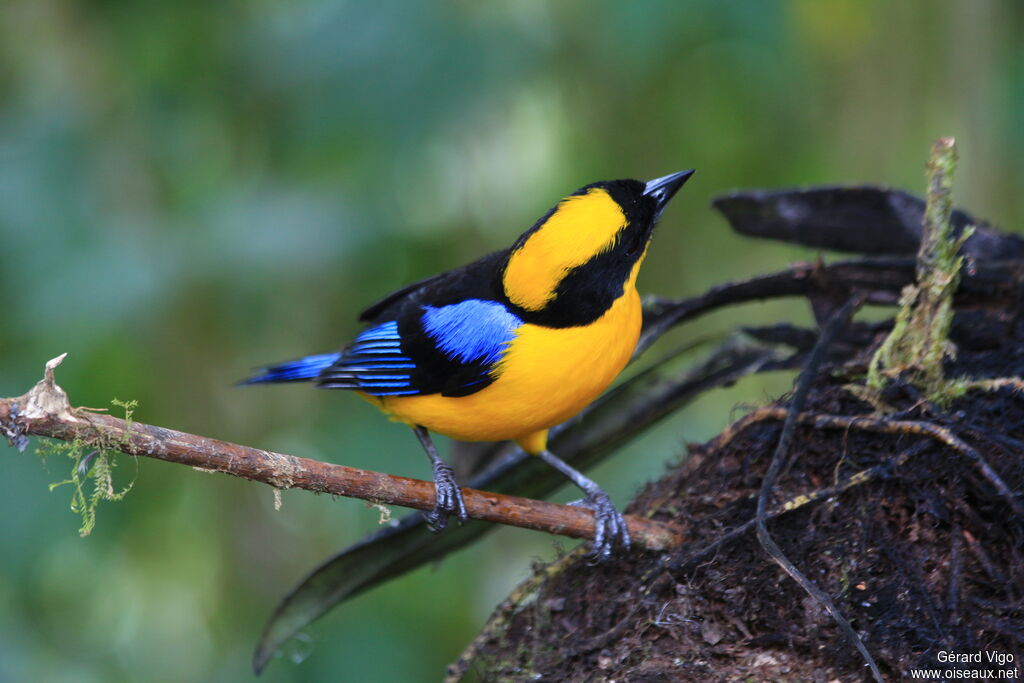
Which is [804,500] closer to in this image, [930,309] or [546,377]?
[930,309]

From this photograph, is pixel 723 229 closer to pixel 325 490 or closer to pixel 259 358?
pixel 259 358

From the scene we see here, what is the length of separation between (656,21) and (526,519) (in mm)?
2060

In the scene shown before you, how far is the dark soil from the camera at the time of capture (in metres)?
2.16

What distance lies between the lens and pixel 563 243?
3.03m

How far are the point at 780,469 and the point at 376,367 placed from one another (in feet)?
4.69

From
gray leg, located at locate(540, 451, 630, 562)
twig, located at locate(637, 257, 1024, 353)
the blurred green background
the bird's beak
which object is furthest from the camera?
the blurred green background

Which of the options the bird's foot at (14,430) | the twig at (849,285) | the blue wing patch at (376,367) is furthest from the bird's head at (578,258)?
the bird's foot at (14,430)

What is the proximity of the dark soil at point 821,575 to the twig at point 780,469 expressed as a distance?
5 centimetres

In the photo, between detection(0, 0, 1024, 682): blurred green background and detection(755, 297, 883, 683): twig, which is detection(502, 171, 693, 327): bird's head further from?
detection(0, 0, 1024, 682): blurred green background

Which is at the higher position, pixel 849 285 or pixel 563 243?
pixel 563 243

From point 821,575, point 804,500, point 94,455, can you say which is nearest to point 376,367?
point 94,455

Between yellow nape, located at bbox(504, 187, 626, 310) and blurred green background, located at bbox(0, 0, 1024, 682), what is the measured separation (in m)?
0.92

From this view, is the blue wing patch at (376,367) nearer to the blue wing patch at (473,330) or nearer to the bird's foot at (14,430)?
the blue wing patch at (473,330)

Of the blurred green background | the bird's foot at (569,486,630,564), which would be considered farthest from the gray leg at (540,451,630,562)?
the blurred green background
